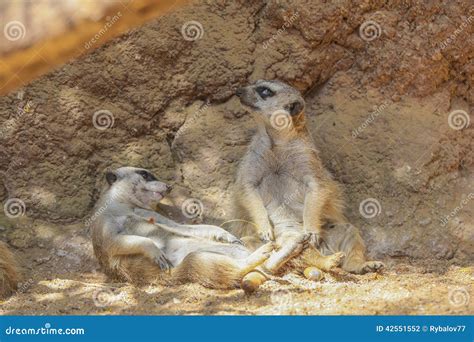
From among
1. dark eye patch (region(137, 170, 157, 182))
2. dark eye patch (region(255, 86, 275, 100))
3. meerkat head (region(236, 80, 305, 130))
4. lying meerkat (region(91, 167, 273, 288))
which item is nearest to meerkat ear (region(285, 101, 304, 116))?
meerkat head (region(236, 80, 305, 130))

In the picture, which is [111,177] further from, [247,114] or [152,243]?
[247,114]

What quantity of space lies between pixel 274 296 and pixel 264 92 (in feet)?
5.80

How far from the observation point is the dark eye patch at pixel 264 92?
5.55 meters

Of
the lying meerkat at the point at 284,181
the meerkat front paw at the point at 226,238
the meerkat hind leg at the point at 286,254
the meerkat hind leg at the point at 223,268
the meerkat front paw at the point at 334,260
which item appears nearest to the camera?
the meerkat hind leg at the point at 223,268

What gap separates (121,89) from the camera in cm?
591

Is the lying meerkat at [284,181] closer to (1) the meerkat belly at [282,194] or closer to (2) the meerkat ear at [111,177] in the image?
(1) the meerkat belly at [282,194]

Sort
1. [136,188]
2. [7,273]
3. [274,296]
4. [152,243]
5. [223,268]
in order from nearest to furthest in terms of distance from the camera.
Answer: [274,296], [223,268], [7,273], [152,243], [136,188]

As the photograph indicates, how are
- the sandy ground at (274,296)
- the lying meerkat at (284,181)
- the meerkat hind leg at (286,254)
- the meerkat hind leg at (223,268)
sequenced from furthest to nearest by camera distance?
1. the lying meerkat at (284,181)
2. the meerkat hind leg at (286,254)
3. the meerkat hind leg at (223,268)
4. the sandy ground at (274,296)

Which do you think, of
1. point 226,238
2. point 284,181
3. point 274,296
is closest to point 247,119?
point 284,181

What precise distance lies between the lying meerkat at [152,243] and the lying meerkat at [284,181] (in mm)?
363

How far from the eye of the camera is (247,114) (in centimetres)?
609

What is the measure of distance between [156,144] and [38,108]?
36.1 inches

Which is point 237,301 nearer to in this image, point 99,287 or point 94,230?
point 99,287

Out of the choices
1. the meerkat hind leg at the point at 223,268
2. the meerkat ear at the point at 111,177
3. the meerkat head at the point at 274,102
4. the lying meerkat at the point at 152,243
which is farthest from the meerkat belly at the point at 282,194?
the meerkat ear at the point at 111,177
